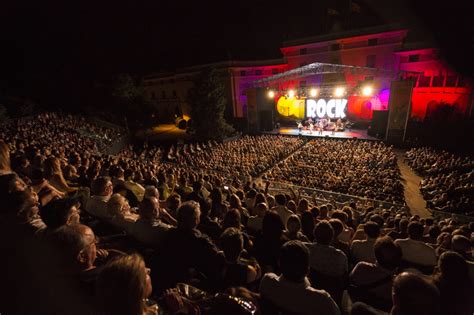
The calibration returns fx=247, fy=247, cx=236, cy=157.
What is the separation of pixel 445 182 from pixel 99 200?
14.1 metres

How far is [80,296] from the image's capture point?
1.57 m

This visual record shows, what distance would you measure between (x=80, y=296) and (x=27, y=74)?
44702 millimetres

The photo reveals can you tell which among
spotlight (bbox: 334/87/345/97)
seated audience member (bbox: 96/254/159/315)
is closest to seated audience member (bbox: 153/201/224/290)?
seated audience member (bbox: 96/254/159/315)

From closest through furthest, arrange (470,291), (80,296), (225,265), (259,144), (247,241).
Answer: (80,296)
(470,291)
(225,265)
(247,241)
(259,144)

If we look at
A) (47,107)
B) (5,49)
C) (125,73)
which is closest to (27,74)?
(5,49)

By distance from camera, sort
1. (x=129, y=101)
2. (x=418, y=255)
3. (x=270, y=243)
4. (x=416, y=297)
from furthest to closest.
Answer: (x=129, y=101), (x=418, y=255), (x=270, y=243), (x=416, y=297)

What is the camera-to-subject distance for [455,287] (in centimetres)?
210

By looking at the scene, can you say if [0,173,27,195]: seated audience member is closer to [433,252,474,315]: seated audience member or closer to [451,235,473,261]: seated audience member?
[433,252,474,315]: seated audience member

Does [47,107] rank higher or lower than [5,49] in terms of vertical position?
lower

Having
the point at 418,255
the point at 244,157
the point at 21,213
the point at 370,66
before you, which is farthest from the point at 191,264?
the point at 370,66

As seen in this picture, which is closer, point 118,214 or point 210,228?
point 118,214

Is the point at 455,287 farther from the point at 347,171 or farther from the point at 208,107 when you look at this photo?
the point at 208,107

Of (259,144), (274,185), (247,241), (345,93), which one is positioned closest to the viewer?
(247,241)

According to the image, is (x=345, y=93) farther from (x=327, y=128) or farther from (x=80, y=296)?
(x=80, y=296)
